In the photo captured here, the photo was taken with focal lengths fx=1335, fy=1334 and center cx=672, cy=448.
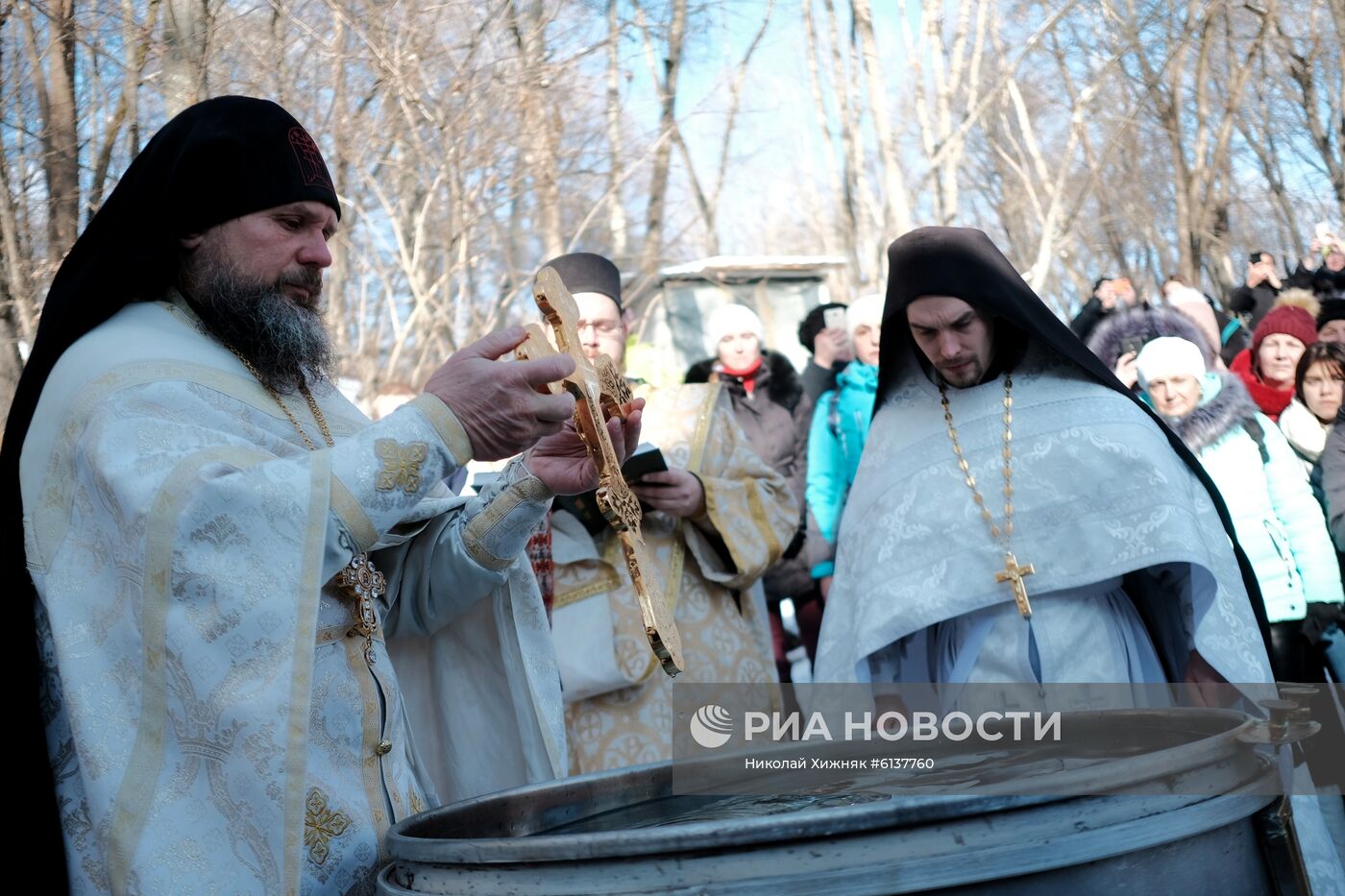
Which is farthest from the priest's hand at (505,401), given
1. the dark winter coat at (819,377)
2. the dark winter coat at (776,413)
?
the dark winter coat at (819,377)

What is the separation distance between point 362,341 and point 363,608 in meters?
8.93

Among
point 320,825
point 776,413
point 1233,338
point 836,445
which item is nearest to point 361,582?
point 320,825

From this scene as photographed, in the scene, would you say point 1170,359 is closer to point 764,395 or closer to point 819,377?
point 764,395

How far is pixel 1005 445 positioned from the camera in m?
3.77

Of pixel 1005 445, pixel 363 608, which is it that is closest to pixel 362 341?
pixel 1005 445

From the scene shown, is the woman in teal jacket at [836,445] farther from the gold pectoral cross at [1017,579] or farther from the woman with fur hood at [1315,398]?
the gold pectoral cross at [1017,579]

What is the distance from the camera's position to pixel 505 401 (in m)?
2.18

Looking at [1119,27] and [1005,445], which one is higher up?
[1119,27]

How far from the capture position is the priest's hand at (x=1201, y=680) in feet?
11.0

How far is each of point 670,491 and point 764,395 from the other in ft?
11.0

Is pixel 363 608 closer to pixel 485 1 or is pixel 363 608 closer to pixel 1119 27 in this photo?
pixel 485 1

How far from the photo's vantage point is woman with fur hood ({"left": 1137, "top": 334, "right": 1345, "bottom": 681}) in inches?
203

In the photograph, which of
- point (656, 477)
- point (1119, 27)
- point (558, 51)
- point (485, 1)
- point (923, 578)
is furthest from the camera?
point (1119, 27)

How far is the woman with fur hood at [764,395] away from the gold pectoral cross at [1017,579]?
3253 mm
